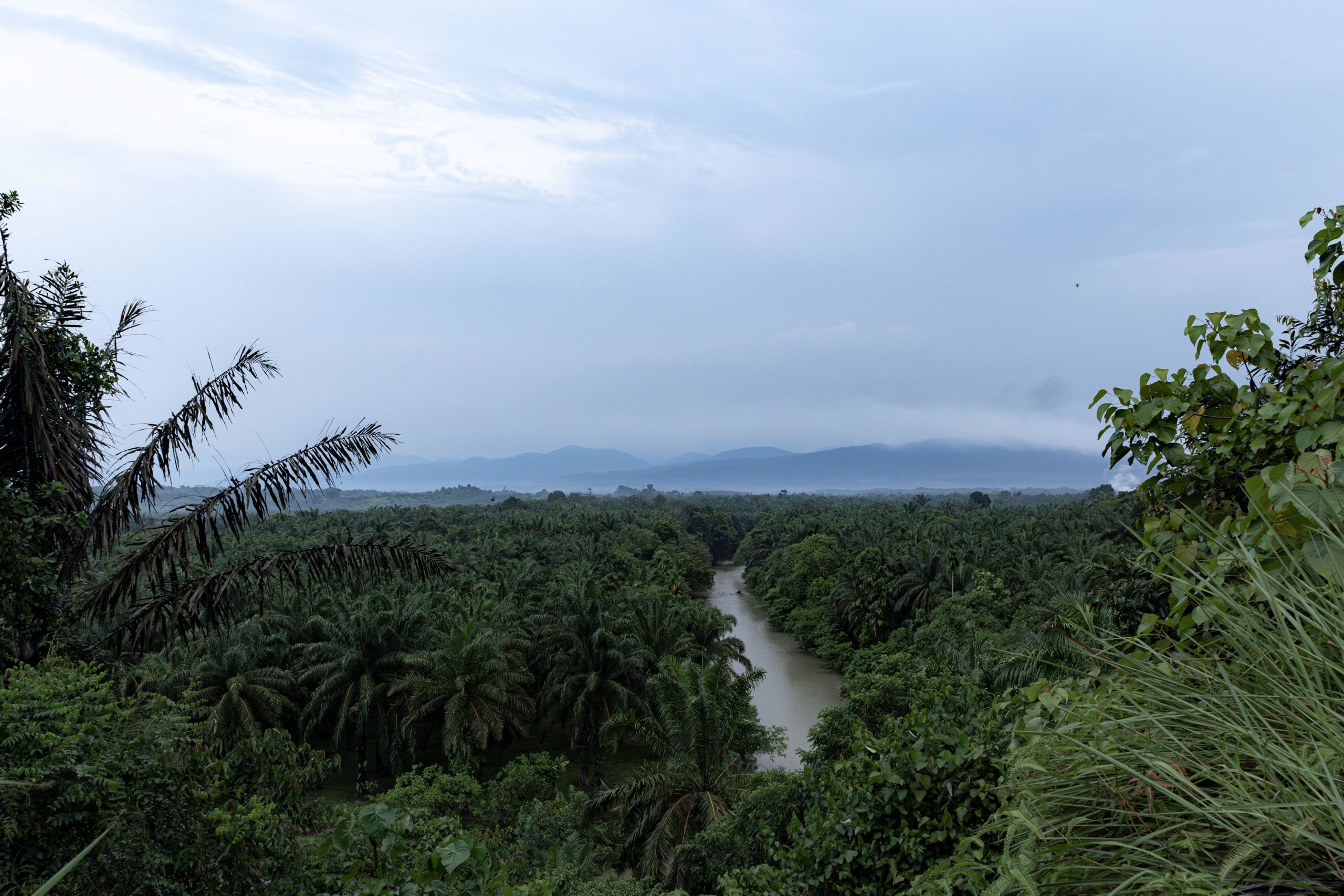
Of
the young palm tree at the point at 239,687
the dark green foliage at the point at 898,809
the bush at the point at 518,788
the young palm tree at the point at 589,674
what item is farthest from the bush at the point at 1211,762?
the young palm tree at the point at 239,687

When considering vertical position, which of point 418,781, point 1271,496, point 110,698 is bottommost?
point 418,781

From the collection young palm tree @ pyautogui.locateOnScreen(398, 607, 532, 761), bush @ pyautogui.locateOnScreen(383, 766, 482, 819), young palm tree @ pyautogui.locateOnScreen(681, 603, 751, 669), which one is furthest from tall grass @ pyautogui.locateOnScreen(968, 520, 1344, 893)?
young palm tree @ pyautogui.locateOnScreen(681, 603, 751, 669)

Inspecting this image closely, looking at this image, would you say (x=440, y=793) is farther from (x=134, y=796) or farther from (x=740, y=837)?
(x=134, y=796)

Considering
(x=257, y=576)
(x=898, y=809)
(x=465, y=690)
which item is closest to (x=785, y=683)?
(x=465, y=690)

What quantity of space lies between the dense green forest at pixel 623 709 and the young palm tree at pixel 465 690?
0.37 ft

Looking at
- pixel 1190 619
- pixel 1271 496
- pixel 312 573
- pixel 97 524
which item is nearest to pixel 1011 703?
pixel 1190 619

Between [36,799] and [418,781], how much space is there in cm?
1360

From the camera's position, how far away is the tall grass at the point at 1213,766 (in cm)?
160

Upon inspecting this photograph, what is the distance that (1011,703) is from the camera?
3783mm

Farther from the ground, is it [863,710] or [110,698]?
[110,698]

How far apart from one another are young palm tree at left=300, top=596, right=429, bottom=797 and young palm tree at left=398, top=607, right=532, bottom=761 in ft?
1.97

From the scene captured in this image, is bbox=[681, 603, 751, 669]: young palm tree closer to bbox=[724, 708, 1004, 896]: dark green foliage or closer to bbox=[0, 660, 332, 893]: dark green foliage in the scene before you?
bbox=[724, 708, 1004, 896]: dark green foliage

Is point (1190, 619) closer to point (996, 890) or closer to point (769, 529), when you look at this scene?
point (996, 890)

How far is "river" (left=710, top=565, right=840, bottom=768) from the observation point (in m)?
27.0
